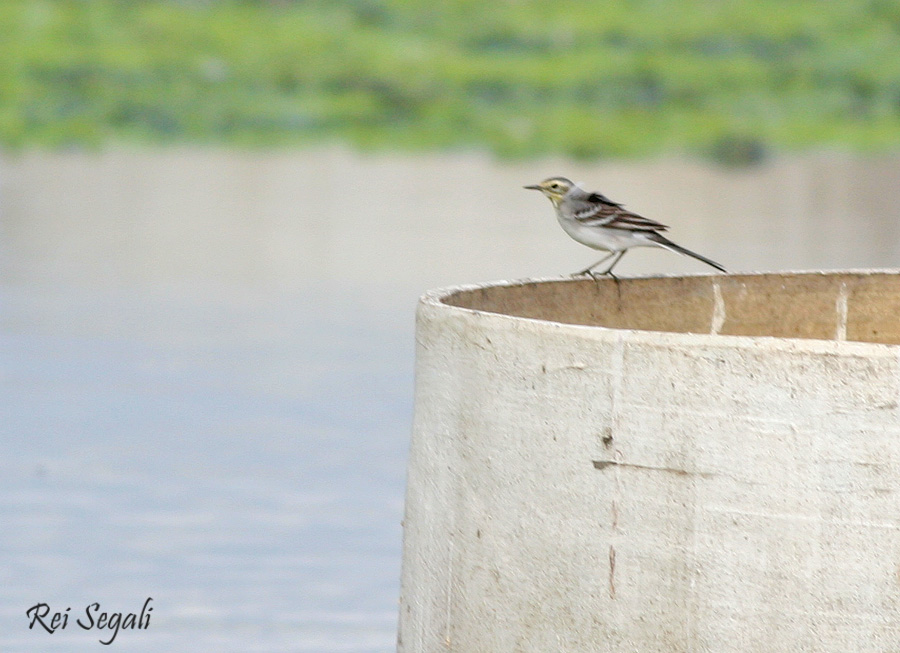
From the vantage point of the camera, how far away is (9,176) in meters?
21.4

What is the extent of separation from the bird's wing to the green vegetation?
18.3m

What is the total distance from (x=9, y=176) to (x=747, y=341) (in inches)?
748

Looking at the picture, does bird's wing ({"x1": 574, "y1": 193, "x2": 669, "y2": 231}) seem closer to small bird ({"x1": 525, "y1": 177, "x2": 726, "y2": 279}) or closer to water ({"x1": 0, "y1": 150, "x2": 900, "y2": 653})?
small bird ({"x1": 525, "y1": 177, "x2": 726, "y2": 279})

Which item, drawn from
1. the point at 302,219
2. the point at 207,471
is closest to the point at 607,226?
the point at 207,471

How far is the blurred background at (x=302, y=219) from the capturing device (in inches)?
257

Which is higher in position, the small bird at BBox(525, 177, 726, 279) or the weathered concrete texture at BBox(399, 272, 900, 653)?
the small bird at BBox(525, 177, 726, 279)

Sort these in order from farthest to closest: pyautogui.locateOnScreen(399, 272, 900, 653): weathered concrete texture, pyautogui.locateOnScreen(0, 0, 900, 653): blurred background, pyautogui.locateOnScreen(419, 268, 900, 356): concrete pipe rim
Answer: pyautogui.locateOnScreen(0, 0, 900, 653): blurred background
pyautogui.locateOnScreen(419, 268, 900, 356): concrete pipe rim
pyautogui.locateOnScreen(399, 272, 900, 653): weathered concrete texture

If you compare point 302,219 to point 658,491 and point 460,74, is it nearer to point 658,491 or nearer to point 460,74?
point 460,74

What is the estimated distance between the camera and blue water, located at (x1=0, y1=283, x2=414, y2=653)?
5.80 m

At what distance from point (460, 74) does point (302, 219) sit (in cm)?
1024

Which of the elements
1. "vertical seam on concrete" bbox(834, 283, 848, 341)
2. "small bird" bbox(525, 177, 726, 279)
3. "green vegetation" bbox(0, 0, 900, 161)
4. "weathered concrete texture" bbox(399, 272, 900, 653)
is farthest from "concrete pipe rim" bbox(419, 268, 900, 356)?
"green vegetation" bbox(0, 0, 900, 161)

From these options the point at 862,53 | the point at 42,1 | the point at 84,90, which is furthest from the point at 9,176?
the point at 862,53

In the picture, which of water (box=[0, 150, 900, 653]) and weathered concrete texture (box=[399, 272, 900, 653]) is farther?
water (box=[0, 150, 900, 653])

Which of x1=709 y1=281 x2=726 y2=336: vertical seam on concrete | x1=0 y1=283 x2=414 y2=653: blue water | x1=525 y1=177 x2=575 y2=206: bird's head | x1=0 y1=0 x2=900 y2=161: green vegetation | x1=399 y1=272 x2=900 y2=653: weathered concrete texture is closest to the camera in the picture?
x1=399 y1=272 x2=900 y2=653: weathered concrete texture
